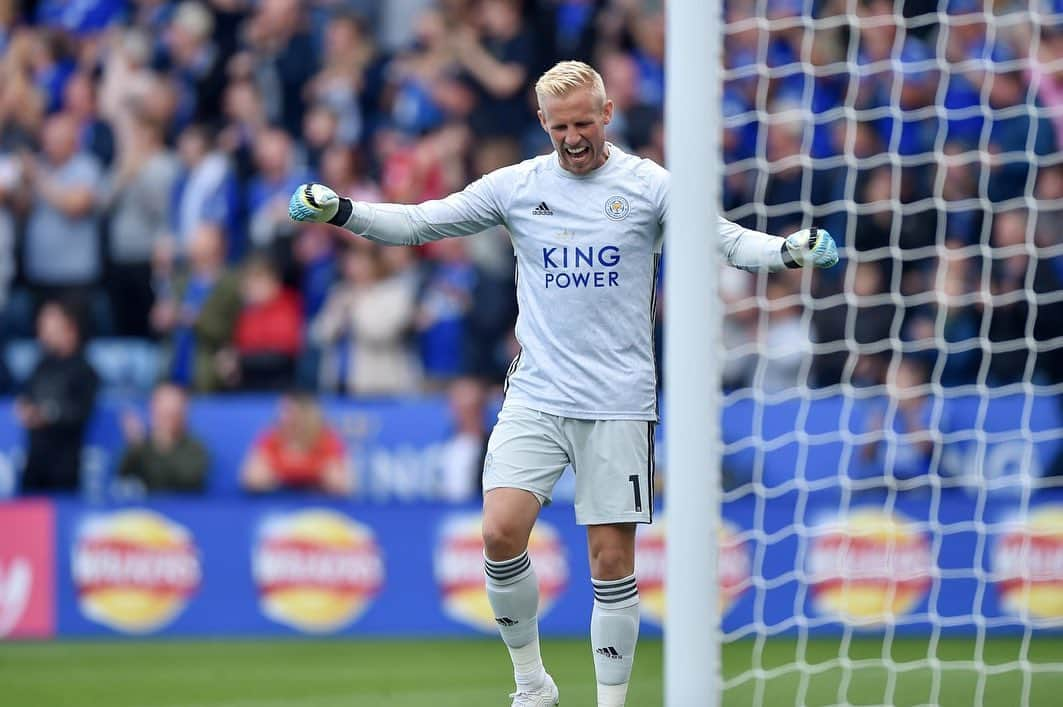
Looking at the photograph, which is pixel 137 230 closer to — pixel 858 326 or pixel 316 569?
pixel 316 569

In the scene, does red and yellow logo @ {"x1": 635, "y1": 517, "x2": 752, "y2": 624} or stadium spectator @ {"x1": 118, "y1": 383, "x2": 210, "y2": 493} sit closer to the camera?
red and yellow logo @ {"x1": 635, "y1": 517, "x2": 752, "y2": 624}

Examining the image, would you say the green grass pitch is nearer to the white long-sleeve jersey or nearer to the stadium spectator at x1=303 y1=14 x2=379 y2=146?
the white long-sleeve jersey

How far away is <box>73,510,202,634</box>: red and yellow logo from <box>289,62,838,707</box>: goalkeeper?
17.1ft

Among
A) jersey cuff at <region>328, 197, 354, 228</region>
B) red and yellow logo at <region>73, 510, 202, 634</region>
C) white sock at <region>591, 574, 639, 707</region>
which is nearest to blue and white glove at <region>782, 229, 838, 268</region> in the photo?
white sock at <region>591, 574, 639, 707</region>

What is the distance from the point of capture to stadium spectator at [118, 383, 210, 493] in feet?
38.2

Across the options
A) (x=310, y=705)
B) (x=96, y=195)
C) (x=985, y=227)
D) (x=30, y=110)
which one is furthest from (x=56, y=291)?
(x=985, y=227)

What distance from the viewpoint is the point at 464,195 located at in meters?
6.32

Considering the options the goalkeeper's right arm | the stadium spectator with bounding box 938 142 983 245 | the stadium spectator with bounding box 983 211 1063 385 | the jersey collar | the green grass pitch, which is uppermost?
the jersey collar

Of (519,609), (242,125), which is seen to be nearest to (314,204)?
(519,609)

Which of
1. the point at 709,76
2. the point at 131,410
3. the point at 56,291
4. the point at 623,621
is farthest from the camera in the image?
the point at 56,291

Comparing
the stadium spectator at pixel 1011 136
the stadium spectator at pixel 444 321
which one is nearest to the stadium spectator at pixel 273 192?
the stadium spectator at pixel 444 321

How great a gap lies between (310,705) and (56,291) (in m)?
6.03

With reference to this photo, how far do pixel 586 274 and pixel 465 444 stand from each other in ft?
17.9

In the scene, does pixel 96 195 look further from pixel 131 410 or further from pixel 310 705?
pixel 310 705
